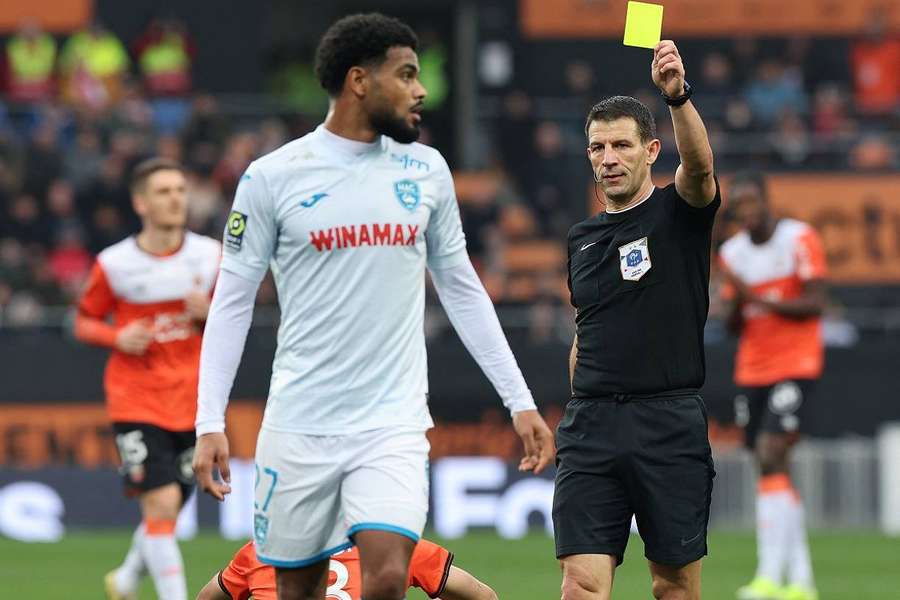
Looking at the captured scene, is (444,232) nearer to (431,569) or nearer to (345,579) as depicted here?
(431,569)

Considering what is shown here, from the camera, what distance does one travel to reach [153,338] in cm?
1055

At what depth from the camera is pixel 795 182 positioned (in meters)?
21.9

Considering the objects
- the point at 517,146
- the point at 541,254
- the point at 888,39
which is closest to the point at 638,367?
the point at 541,254

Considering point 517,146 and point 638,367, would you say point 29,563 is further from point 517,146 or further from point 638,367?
point 517,146

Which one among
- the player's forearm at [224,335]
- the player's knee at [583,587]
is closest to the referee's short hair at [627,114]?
the player's forearm at [224,335]

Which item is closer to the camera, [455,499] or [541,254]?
[455,499]

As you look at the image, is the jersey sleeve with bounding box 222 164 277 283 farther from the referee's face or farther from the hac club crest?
the referee's face

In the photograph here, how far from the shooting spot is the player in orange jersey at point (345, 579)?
24.1 ft

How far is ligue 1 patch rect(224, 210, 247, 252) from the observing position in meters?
6.79

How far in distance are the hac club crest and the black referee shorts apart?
3.84 feet

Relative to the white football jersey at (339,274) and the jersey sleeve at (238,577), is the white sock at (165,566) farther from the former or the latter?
the white football jersey at (339,274)

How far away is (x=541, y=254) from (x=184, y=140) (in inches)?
170

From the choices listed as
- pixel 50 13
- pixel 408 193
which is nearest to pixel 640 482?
pixel 408 193

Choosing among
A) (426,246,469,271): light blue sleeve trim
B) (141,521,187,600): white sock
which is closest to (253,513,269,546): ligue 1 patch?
(426,246,469,271): light blue sleeve trim
